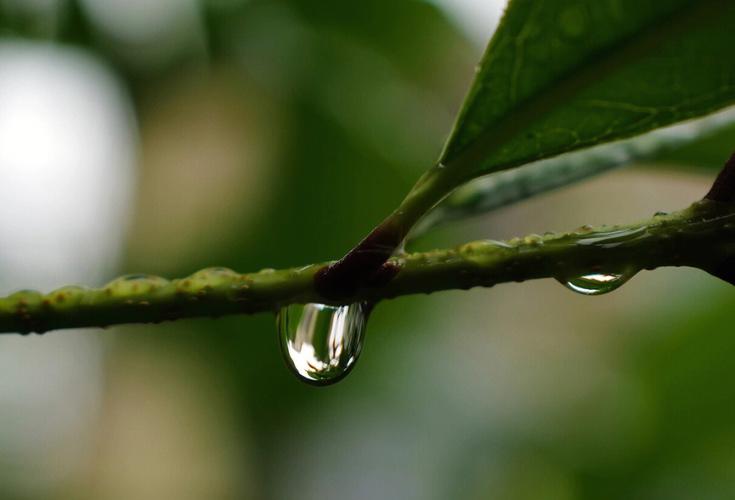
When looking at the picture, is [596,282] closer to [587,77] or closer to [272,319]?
[587,77]

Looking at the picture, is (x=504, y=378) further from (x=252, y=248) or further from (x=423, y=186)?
(x=423, y=186)

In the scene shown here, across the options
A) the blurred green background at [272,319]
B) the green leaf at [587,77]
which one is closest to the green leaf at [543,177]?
the green leaf at [587,77]

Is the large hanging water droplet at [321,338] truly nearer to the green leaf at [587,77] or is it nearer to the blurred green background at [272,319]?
the green leaf at [587,77]

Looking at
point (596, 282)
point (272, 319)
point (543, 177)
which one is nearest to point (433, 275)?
point (596, 282)

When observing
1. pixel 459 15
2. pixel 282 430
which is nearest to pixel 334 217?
pixel 282 430

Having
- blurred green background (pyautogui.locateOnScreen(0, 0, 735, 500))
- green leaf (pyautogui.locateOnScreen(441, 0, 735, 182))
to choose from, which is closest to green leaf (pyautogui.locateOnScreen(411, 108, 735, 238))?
green leaf (pyautogui.locateOnScreen(441, 0, 735, 182))

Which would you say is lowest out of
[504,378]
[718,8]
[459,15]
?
[504,378]

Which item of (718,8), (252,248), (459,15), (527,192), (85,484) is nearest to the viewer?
(718,8)
